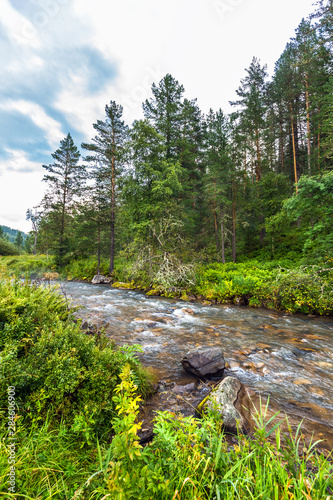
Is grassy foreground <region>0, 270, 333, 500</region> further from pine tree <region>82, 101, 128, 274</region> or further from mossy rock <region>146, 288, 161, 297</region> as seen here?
pine tree <region>82, 101, 128, 274</region>

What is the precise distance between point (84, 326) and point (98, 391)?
9.96 ft

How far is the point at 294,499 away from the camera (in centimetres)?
136

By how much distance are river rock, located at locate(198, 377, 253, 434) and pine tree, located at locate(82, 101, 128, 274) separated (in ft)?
63.8

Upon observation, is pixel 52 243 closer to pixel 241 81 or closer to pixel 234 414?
pixel 234 414

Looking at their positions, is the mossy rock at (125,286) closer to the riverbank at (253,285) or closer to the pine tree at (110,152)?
the riverbank at (253,285)

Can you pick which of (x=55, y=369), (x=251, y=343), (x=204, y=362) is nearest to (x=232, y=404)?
(x=204, y=362)

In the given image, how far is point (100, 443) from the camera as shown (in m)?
2.26

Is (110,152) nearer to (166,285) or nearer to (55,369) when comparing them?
(166,285)

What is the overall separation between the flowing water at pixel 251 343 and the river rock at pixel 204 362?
243 mm

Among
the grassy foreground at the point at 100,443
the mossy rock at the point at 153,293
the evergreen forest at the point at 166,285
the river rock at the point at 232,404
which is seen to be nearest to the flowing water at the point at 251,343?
the evergreen forest at the point at 166,285

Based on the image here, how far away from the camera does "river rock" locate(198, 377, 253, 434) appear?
270cm

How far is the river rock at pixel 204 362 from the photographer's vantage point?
4.15 meters

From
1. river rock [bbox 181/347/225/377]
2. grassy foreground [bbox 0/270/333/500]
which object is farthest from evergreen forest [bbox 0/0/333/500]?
river rock [bbox 181/347/225/377]

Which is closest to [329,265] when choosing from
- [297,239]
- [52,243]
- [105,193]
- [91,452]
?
[91,452]
